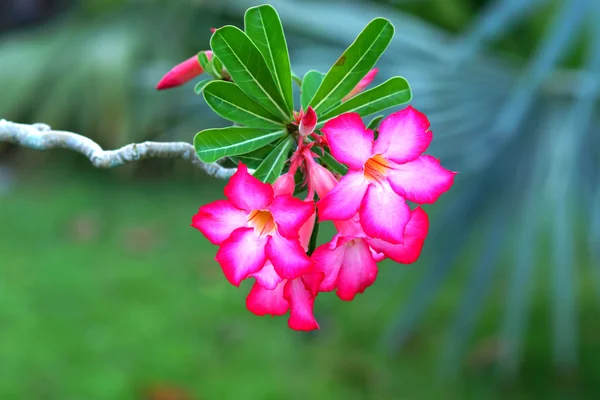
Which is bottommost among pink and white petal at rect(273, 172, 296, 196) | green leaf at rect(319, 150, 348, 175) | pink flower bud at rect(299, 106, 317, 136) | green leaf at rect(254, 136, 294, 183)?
pink and white petal at rect(273, 172, 296, 196)

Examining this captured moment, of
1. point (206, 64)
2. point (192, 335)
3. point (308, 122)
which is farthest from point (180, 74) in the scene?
point (192, 335)

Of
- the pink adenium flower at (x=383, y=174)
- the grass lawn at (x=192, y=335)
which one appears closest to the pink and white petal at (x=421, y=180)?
the pink adenium flower at (x=383, y=174)

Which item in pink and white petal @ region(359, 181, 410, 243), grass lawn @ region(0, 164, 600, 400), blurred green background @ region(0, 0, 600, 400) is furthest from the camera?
grass lawn @ region(0, 164, 600, 400)

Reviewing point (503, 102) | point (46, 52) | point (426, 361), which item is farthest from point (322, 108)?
point (46, 52)

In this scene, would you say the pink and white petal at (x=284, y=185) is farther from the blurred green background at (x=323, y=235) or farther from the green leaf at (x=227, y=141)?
the blurred green background at (x=323, y=235)

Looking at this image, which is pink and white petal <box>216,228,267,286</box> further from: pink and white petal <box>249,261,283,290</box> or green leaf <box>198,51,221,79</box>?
green leaf <box>198,51,221,79</box>

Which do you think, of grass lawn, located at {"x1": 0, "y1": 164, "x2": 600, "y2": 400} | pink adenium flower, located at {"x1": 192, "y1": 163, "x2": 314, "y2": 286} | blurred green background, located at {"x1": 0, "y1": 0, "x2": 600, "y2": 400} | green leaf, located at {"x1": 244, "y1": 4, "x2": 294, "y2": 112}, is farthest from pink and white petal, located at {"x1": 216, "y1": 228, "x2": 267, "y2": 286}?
grass lawn, located at {"x1": 0, "y1": 164, "x2": 600, "y2": 400}

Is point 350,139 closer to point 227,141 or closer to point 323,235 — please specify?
point 227,141
